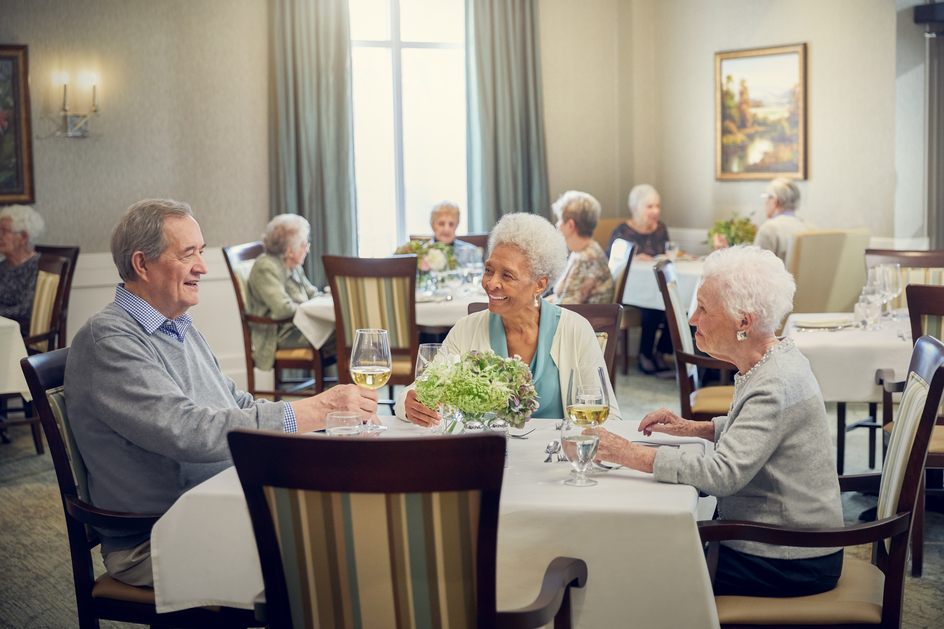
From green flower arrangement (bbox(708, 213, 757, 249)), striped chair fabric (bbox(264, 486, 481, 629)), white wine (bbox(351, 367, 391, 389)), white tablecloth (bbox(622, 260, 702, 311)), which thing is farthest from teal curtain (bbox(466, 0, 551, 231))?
striped chair fabric (bbox(264, 486, 481, 629))

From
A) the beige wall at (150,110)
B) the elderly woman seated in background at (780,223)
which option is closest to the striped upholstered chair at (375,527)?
the elderly woman seated in background at (780,223)

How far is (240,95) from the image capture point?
22.4 ft

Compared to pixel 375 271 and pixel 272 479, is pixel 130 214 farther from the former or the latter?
pixel 375 271

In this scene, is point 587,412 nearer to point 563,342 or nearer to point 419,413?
point 419,413

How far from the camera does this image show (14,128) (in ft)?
20.4

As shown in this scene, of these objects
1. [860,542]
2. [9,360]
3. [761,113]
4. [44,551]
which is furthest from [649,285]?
[860,542]

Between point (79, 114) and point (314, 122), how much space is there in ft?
5.58

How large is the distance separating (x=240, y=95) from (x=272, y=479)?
5974mm

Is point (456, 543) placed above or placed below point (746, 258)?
→ below

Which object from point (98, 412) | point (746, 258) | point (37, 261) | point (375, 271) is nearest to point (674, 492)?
point (746, 258)

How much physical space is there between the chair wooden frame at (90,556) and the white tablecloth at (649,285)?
4777 millimetres

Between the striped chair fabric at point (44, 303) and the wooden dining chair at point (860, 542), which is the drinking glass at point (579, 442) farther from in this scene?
the striped chair fabric at point (44, 303)

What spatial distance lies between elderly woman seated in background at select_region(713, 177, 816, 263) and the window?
2.57 m

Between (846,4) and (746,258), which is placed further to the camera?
(846,4)
